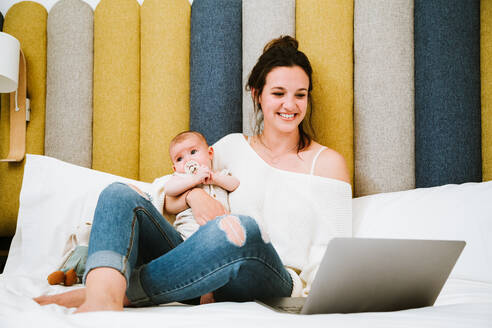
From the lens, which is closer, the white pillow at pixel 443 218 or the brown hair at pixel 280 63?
the white pillow at pixel 443 218

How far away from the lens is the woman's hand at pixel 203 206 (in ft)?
3.65

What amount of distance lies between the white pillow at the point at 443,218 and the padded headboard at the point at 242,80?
0.20 meters

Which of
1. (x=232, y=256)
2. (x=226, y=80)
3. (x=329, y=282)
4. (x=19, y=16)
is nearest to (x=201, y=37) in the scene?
(x=226, y=80)

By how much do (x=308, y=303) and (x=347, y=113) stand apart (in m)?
0.99

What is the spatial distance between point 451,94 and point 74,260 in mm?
1402

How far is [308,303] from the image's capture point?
648 mm

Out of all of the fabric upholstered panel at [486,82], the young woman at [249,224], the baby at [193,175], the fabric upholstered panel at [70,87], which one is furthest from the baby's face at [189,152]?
the fabric upholstered panel at [486,82]

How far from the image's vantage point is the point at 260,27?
1.54 metres

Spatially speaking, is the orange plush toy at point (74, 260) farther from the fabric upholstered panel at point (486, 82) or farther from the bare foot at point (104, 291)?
the fabric upholstered panel at point (486, 82)

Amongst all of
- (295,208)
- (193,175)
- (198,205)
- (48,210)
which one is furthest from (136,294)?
(48,210)

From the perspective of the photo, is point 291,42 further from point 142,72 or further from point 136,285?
point 136,285

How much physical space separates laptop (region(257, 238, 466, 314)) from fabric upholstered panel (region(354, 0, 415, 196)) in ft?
2.45

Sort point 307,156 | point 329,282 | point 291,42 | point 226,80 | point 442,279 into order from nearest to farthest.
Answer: point 329,282, point 442,279, point 307,156, point 291,42, point 226,80

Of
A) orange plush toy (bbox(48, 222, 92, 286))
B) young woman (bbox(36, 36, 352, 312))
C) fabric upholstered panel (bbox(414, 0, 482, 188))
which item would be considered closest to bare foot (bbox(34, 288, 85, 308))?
young woman (bbox(36, 36, 352, 312))
